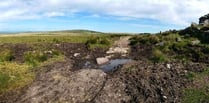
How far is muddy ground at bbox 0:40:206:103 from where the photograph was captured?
1114 inches

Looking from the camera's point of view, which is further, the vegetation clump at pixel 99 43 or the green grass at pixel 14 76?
the vegetation clump at pixel 99 43

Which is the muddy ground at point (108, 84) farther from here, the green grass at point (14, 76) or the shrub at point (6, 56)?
the shrub at point (6, 56)

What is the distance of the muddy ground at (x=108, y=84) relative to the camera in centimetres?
2830

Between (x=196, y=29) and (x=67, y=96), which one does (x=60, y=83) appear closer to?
(x=67, y=96)

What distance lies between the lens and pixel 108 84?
3081cm

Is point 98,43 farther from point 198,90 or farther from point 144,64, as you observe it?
point 198,90

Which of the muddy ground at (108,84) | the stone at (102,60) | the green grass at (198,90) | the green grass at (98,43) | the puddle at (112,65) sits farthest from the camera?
the green grass at (98,43)

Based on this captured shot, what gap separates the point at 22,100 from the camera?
96.8 feet

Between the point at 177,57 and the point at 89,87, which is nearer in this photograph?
the point at 89,87

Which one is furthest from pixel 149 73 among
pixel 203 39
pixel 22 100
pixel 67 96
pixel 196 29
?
pixel 196 29

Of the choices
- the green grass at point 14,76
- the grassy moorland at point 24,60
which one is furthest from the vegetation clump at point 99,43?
the green grass at point 14,76

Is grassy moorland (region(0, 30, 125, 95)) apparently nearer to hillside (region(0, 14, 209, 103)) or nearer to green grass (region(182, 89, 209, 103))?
hillside (region(0, 14, 209, 103))

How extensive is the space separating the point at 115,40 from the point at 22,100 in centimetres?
2716

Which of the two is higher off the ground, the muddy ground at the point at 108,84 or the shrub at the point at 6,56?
the shrub at the point at 6,56
